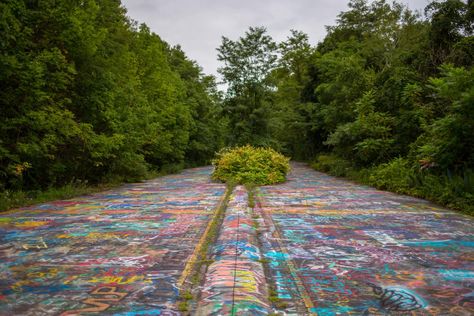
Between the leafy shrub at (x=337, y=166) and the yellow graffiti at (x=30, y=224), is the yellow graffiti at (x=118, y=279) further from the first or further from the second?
the leafy shrub at (x=337, y=166)

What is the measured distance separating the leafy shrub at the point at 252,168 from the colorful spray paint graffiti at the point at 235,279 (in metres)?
10.7

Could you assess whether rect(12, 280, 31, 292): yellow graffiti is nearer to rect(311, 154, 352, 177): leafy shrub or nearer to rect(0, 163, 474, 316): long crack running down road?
rect(0, 163, 474, 316): long crack running down road

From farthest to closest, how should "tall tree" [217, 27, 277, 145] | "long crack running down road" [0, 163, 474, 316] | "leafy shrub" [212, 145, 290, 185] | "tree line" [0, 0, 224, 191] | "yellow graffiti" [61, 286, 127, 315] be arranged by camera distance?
"tall tree" [217, 27, 277, 145]
"leafy shrub" [212, 145, 290, 185]
"tree line" [0, 0, 224, 191]
"long crack running down road" [0, 163, 474, 316]
"yellow graffiti" [61, 286, 127, 315]

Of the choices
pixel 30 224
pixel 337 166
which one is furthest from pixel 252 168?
pixel 30 224

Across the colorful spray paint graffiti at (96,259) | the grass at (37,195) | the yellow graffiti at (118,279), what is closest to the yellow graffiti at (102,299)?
the colorful spray paint graffiti at (96,259)

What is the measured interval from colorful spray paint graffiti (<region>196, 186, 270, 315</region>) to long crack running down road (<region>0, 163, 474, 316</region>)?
0.05ft

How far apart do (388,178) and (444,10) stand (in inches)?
299

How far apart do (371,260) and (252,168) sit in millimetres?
13121

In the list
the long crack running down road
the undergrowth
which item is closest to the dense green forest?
the undergrowth

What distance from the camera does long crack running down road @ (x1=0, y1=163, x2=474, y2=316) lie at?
3375 millimetres

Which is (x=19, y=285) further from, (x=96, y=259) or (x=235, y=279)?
(x=235, y=279)

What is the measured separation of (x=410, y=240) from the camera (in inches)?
234

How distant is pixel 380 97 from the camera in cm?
1792

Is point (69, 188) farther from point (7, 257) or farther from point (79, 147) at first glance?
point (7, 257)
